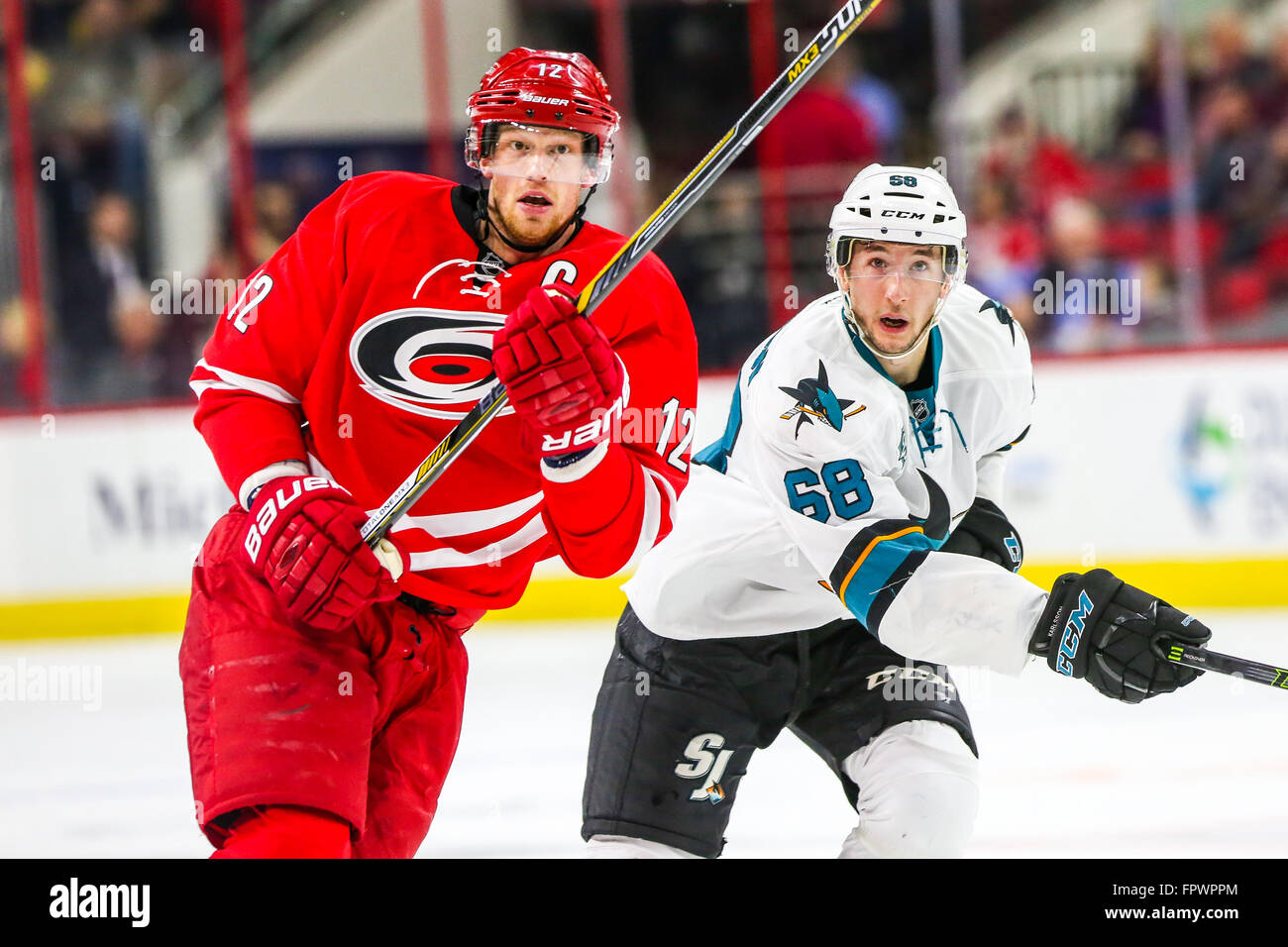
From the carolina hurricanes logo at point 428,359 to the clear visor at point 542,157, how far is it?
202mm

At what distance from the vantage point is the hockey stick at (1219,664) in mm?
2035

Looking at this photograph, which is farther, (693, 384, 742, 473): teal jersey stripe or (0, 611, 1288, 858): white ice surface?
(0, 611, 1288, 858): white ice surface

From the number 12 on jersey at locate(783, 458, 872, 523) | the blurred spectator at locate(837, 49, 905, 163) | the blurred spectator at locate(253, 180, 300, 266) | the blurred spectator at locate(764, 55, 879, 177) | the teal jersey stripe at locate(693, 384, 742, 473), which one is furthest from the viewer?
the blurred spectator at locate(837, 49, 905, 163)

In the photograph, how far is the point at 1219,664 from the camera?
2.04 meters

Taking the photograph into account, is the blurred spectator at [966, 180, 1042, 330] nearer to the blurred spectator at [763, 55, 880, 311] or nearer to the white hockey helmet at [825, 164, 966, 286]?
the blurred spectator at [763, 55, 880, 311]

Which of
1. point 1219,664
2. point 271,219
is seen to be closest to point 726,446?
point 1219,664

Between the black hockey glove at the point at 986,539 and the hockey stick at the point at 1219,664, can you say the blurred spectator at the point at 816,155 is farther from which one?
the hockey stick at the point at 1219,664

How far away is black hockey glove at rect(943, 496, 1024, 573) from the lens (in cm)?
255

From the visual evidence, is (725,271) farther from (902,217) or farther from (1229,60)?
(902,217)

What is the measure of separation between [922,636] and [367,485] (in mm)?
800

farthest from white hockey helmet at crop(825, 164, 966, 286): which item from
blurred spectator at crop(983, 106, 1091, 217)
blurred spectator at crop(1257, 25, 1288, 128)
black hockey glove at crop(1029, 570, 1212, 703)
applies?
blurred spectator at crop(1257, 25, 1288, 128)

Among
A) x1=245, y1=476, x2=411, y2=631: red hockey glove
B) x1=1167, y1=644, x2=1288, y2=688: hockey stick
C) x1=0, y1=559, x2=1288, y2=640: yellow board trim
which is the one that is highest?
x1=245, y1=476, x2=411, y2=631: red hockey glove
